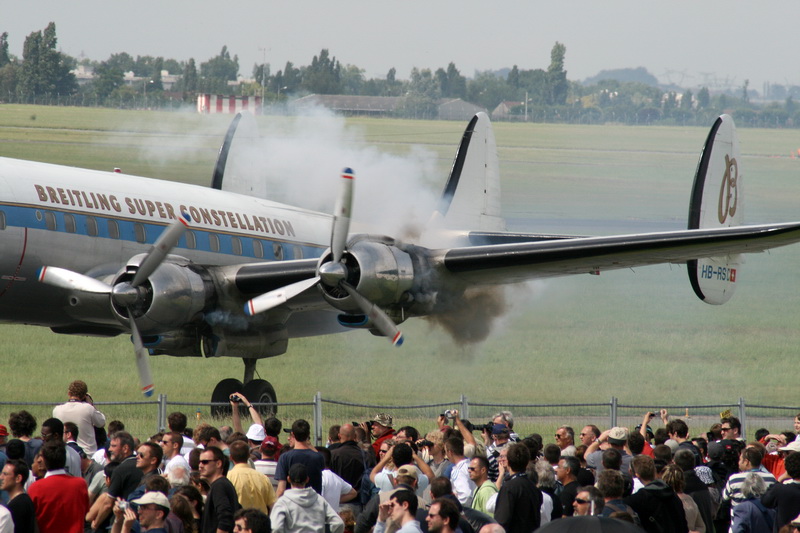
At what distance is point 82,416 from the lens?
10648 millimetres

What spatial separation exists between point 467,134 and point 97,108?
3283cm

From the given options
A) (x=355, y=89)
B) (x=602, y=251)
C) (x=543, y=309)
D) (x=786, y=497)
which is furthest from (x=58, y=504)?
(x=355, y=89)

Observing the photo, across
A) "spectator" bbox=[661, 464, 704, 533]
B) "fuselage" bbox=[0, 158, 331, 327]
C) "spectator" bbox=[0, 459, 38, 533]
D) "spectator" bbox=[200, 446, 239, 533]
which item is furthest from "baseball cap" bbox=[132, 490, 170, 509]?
"fuselage" bbox=[0, 158, 331, 327]

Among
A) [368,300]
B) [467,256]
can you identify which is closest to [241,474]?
[368,300]

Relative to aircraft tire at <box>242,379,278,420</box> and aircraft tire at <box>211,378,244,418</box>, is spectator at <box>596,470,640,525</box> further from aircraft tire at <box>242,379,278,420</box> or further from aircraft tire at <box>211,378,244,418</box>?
aircraft tire at <box>211,378,244,418</box>

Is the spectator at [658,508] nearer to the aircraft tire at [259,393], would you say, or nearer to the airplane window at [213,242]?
the aircraft tire at [259,393]

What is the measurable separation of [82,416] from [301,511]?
4.04 meters

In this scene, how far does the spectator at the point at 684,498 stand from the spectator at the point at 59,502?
4.36 metres

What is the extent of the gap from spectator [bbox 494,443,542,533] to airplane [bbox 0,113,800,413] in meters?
7.10

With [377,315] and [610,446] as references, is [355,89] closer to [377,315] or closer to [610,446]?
[377,315]

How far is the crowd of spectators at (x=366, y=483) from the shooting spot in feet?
23.3

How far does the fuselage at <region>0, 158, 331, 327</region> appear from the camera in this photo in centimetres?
1521

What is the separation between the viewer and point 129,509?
22.7 ft

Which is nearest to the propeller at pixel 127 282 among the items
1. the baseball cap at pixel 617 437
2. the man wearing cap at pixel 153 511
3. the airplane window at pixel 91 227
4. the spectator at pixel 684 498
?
the airplane window at pixel 91 227
